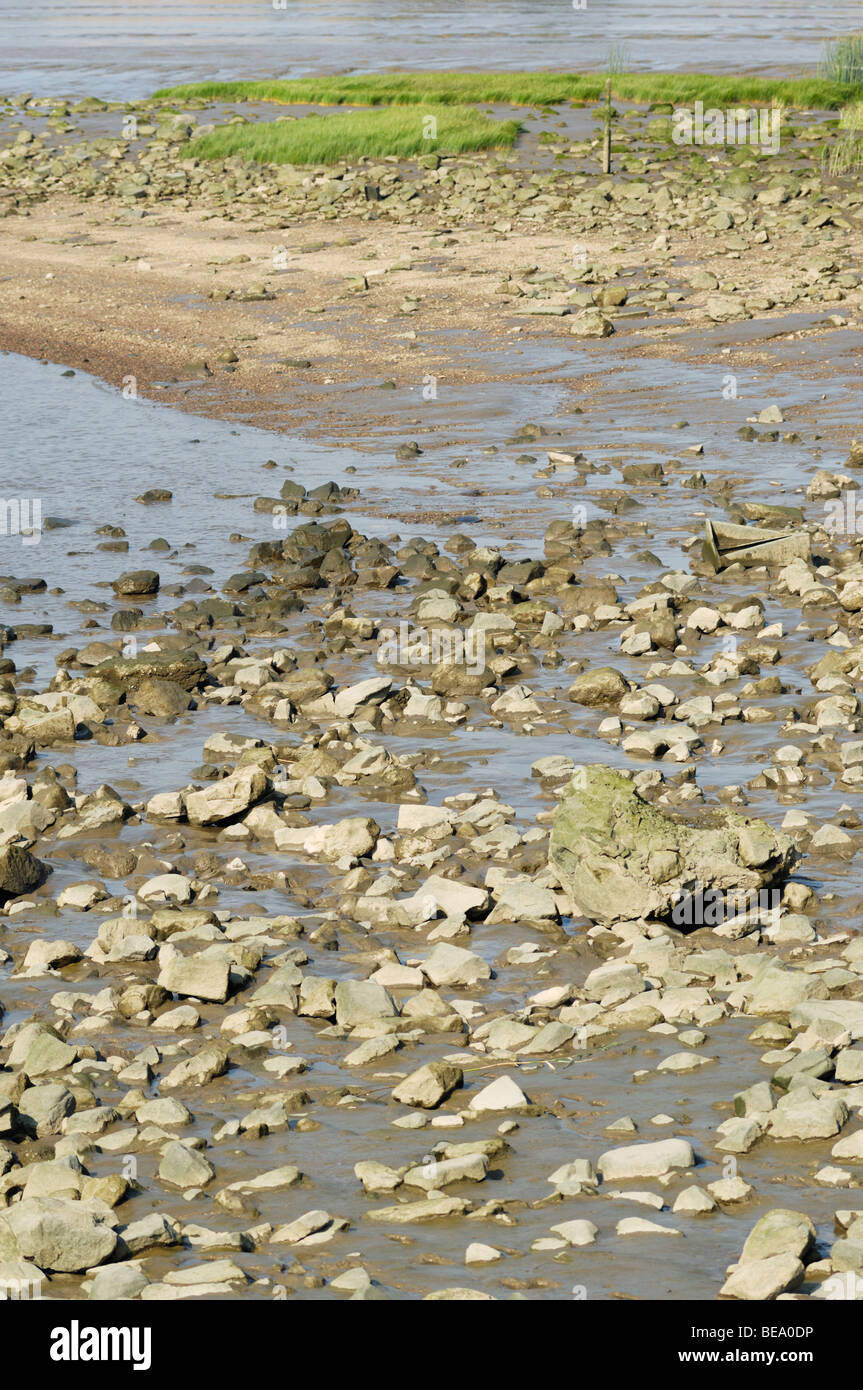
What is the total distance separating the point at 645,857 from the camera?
274 inches

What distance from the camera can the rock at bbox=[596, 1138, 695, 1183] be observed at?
5.11 m

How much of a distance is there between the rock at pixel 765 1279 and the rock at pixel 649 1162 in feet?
2.22

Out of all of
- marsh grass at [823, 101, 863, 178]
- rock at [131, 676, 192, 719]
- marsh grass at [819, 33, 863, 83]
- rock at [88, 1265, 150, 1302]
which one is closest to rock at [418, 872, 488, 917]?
rock at [88, 1265, 150, 1302]

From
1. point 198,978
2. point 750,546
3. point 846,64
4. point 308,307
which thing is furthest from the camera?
point 846,64

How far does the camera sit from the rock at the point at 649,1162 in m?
5.11

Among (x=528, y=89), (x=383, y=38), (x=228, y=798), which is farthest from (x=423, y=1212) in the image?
(x=383, y=38)

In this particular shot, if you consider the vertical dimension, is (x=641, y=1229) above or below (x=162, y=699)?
above

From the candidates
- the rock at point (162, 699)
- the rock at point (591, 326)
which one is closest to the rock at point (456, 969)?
the rock at point (162, 699)

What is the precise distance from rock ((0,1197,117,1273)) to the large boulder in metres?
2.81

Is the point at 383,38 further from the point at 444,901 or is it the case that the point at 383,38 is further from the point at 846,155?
the point at 444,901

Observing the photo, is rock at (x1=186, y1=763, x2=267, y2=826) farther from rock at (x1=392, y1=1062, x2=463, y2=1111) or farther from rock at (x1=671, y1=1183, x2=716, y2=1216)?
rock at (x1=671, y1=1183, x2=716, y2=1216)

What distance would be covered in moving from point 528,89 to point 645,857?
128 feet

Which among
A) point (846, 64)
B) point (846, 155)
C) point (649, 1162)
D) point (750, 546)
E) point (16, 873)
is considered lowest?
point (16, 873)
